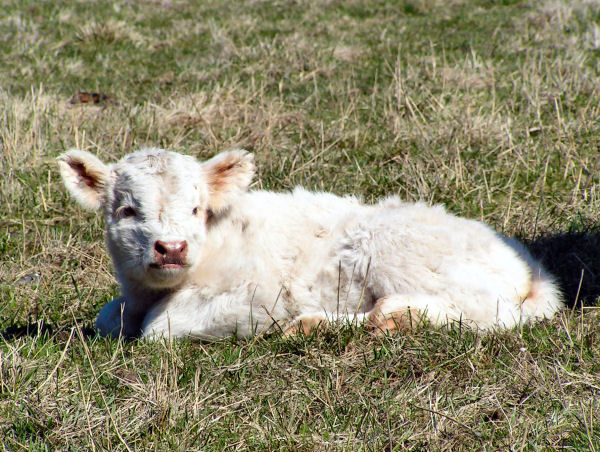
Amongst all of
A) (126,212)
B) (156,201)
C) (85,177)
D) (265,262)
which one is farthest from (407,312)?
(85,177)

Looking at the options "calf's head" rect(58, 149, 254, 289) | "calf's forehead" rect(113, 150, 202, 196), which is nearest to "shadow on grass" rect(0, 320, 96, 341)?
"calf's head" rect(58, 149, 254, 289)

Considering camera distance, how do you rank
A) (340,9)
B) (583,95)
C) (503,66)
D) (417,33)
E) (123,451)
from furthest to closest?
1. (340,9)
2. (417,33)
3. (503,66)
4. (583,95)
5. (123,451)

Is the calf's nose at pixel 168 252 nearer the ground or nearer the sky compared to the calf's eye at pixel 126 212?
nearer the ground

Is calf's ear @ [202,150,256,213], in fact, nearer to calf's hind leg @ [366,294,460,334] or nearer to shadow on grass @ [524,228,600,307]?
calf's hind leg @ [366,294,460,334]

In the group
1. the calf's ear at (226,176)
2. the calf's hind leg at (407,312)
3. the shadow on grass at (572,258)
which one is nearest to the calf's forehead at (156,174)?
Result: the calf's ear at (226,176)

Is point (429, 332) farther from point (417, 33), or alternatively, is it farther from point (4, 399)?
point (417, 33)

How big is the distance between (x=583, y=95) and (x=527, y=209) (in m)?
2.44

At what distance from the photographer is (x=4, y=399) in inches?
133

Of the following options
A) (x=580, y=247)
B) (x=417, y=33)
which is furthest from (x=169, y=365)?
(x=417, y=33)

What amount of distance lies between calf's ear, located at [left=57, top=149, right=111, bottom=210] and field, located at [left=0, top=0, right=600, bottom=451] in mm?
799

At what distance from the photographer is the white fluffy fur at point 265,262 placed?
4.12 m

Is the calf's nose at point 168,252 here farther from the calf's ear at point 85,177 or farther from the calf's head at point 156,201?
the calf's ear at point 85,177

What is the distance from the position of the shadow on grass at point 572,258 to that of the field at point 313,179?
2 centimetres

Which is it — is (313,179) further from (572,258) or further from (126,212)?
(126,212)
